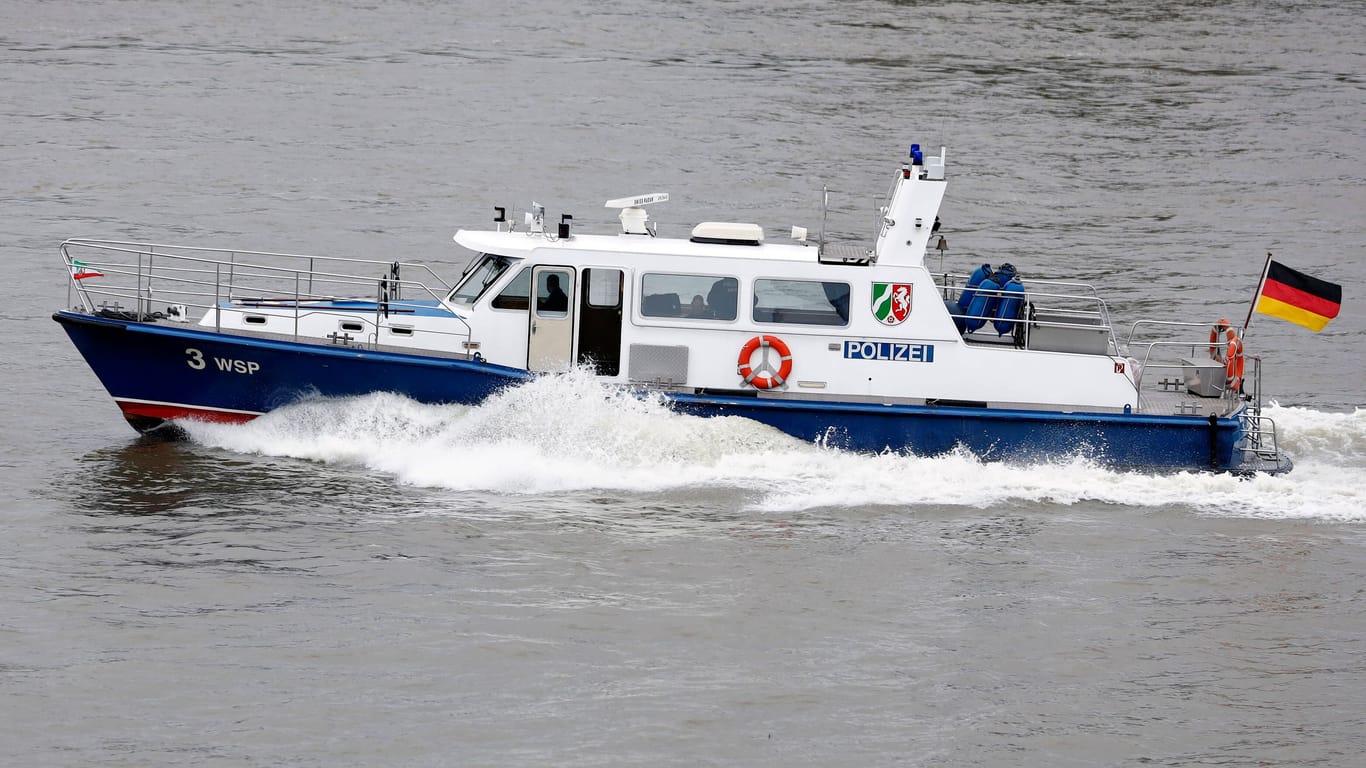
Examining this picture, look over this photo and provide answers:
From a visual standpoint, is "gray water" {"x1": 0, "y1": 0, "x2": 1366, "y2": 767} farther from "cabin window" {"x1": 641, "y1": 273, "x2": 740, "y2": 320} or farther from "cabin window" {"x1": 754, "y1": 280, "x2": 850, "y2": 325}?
"cabin window" {"x1": 754, "y1": 280, "x2": 850, "y2": 325}

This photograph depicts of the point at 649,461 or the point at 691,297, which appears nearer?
the point at 649,461

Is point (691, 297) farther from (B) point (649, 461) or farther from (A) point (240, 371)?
(A) point (240, 371)

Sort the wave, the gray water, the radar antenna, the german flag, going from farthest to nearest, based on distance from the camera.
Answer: the radar antenna
the german flag
the wave
the gray water

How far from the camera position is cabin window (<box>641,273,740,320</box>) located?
49.3 feet

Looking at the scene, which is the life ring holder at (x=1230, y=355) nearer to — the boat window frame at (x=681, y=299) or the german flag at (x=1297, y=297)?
the german flag at (x=1297, y=297)

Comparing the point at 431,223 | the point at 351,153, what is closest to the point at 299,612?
the point at 431,223

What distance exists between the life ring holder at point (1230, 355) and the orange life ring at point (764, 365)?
161 inches

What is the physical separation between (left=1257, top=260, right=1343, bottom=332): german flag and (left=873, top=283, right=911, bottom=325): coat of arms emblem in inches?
131

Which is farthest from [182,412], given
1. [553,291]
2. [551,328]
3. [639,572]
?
[639,572]

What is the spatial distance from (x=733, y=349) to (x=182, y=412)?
5184 millimetres

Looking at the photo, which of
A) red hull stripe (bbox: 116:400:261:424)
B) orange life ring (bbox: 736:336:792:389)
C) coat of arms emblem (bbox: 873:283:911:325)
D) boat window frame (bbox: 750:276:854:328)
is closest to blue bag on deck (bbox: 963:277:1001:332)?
coat of arms emblem (bbox: 873:283:911:325)

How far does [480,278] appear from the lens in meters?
15.3

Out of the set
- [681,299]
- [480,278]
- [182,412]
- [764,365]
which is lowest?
[182,412]

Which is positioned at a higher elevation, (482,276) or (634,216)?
(634,216)
